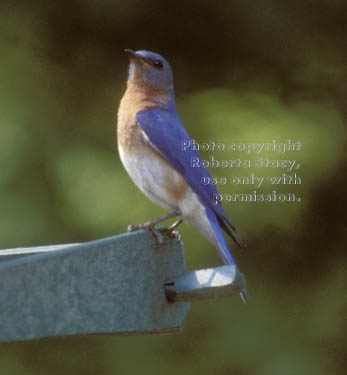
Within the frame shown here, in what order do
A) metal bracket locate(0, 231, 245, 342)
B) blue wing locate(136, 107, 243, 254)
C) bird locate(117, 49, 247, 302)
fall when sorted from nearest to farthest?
1. metal bracket locate(0, 231, 245, 342)
2. bird locate(117, 49, 247, 302)
3. blue wing locate(136, 107, 243, 254)

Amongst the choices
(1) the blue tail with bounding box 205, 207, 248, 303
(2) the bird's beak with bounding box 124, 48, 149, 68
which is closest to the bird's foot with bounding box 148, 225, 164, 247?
(1) the blue tail with bounding box 205, 207, 248, 303

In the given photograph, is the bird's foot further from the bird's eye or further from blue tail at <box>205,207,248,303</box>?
the bird's eye

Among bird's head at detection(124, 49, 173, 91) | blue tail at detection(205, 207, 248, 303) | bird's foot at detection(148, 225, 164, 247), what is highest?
bird's head at detection(124, 49, 173, 91)

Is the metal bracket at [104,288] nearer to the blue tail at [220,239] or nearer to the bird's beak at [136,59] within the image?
the blue tail at [220,239]

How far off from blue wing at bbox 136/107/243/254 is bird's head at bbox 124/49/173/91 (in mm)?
258

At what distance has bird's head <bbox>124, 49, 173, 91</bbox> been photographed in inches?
179

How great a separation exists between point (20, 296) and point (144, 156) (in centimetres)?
191

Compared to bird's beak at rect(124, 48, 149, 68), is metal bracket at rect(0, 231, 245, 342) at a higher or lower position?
lower

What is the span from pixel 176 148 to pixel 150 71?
589 mm

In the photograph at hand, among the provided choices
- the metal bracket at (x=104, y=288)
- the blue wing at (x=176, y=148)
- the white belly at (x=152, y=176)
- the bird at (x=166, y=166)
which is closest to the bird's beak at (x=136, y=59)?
the bird at (x=166, y=166)

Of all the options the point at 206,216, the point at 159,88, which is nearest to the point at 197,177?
the point at 206,216

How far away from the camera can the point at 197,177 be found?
4.13m

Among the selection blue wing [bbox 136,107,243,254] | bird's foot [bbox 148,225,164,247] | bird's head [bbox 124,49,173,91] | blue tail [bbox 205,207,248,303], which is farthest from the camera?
bird's head [bbox 124,49,173,91]

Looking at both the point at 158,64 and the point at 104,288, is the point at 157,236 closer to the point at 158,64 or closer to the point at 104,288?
the point at 104,288
